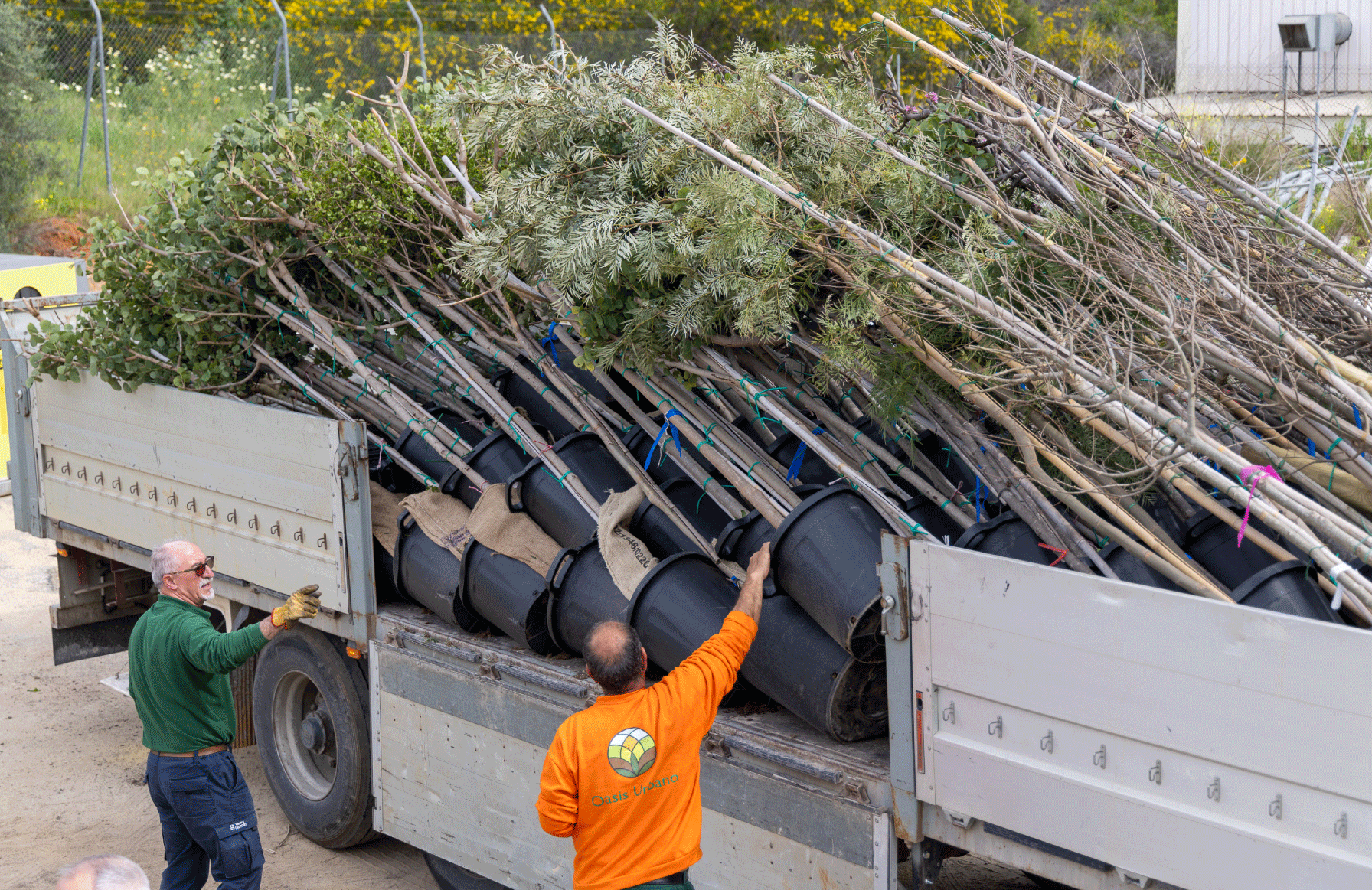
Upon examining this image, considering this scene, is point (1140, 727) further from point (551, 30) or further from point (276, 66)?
point (276, 66)

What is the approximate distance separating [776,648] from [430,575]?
1.58m

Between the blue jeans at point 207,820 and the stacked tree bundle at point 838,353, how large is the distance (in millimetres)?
971

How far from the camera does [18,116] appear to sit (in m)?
17.1

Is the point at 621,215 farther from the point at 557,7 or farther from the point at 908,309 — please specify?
the point at 557,7

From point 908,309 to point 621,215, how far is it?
40.3 inches

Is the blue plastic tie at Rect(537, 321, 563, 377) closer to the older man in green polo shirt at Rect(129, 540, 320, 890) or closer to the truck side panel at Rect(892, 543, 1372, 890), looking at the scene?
the older man in green polo shirt at Rect(129, 540, 320, 890)

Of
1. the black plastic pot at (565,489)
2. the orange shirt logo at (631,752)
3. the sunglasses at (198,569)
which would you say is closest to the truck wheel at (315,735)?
the sunglasses at (198,569)

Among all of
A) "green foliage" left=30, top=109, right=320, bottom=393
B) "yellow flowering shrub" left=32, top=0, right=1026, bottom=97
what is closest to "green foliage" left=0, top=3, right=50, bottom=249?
"yellow flowering shrub" left=32, top=0, right=1026, bottom=97

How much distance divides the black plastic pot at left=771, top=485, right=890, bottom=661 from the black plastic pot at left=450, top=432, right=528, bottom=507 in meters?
1.43

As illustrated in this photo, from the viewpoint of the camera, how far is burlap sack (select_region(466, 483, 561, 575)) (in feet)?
14.4

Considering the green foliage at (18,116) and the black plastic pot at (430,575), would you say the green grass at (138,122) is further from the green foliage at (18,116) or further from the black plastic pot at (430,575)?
the black plastic pot at (430,575)

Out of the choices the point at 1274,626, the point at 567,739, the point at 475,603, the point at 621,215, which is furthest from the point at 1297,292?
the point at 475,603

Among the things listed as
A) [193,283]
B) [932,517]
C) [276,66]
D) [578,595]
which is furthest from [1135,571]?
[276,66]

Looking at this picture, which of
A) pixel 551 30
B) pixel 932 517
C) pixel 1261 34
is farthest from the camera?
pixel 1261 34
